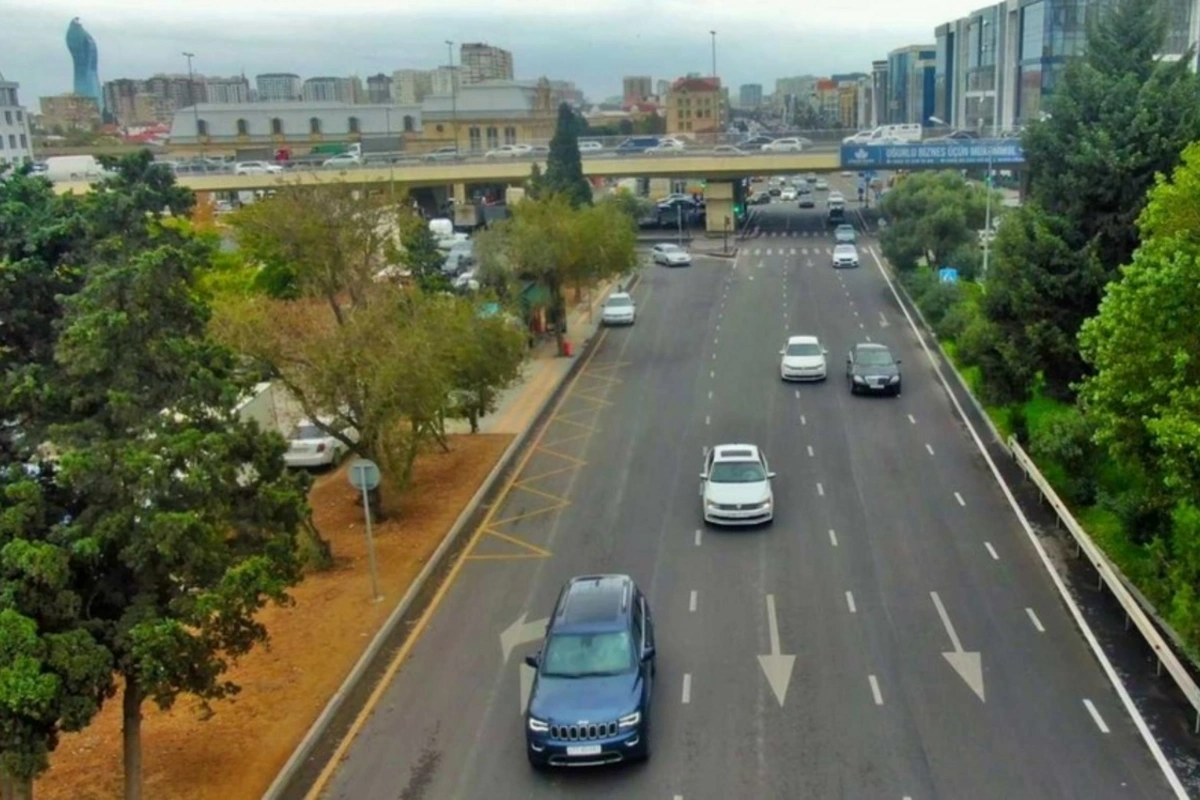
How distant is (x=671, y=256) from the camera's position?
60.8 meters

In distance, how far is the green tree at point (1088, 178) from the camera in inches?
888

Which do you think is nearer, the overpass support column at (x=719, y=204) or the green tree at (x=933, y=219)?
the green tree at (x=933, y=219)

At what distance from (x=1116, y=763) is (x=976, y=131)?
67254mm

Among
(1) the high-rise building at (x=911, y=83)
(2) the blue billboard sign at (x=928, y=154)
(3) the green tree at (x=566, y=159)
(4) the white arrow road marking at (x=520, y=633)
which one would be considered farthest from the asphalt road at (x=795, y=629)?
(1) the high-rise building at (x=911, y=83)

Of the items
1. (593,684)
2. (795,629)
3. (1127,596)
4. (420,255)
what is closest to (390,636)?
(593,684)

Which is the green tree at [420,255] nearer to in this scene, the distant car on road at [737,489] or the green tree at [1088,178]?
the distant car on road at [737,489]

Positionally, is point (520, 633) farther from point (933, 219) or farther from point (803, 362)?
point (933, 219)

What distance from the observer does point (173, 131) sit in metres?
116

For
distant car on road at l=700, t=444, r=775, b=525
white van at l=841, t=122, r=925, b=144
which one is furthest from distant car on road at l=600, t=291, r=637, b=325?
white van at l=841, t=122, r=925, b=144

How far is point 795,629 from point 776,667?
132 cm

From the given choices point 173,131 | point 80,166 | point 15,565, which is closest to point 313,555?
point 15,565

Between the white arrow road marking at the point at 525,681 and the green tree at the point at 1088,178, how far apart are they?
1325 cm

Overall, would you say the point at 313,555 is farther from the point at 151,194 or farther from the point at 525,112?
the point at 525,112

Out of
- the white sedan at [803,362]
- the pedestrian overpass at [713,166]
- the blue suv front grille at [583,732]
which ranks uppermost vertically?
the pedestrian overpass at [713,166]
